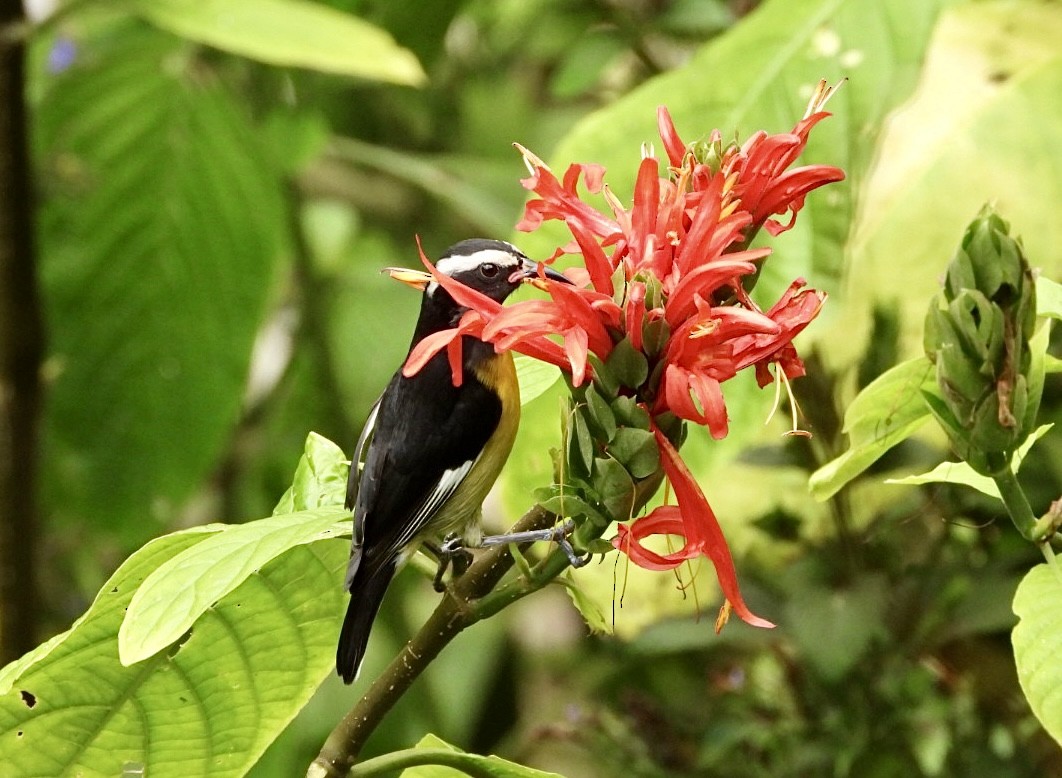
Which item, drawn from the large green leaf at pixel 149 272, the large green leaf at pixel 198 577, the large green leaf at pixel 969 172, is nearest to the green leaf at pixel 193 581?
the large green leaf at pixel 198 577

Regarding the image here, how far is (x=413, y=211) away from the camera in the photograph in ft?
7.33

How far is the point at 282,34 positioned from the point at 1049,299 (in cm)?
A: 62

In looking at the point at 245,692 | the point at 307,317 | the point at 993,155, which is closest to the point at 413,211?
the point at 307,317

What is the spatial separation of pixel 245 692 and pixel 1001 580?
2.12 ft

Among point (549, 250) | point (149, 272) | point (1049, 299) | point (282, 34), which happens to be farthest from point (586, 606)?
point (149, 272)

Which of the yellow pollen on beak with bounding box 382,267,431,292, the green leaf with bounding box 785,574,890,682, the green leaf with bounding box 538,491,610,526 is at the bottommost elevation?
the green leaf with bounding box 785,574,890,682

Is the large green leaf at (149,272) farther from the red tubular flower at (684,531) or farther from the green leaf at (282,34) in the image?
the red tubular flower at (684,531)

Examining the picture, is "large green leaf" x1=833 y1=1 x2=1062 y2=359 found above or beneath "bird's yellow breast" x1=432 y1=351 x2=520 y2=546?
beneath

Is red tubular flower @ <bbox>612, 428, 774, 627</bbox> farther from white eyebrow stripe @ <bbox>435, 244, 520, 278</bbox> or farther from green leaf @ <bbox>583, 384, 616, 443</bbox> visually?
white eyebrow stripe @ <bbox>435, 244, 520, 278</bbox>

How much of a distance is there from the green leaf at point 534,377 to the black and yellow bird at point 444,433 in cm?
1

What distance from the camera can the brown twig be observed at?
100cm

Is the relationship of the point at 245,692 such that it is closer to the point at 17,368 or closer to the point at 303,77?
the point at 17,368

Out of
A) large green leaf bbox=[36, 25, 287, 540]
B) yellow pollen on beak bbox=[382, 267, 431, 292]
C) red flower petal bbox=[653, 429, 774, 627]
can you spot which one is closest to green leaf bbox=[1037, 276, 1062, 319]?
red flower petal bbox=[653, 429, 774, 627]

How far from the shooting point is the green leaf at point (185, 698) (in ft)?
2.14
